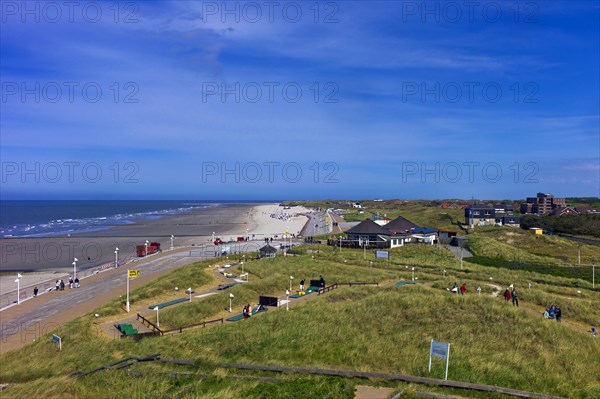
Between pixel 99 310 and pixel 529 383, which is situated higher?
pixel 529 383

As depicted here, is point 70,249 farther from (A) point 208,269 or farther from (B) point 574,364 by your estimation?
Result: (B) point 574,364

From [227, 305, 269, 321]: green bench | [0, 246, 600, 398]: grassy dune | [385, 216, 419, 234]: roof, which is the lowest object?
[227, 305, 269, 321]: green bench

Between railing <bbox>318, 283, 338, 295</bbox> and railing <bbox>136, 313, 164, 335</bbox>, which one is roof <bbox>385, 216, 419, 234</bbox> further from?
railing <bbox>136, 313, 164, 335</bbox>

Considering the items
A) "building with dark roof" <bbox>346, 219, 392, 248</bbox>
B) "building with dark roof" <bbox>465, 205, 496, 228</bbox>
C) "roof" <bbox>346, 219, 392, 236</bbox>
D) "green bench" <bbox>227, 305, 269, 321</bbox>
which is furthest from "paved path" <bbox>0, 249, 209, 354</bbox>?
"building with dark roof" <bbox>465, 205, 496, 228</bbox>

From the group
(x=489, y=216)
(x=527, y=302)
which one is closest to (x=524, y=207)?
(x=489, y=216)

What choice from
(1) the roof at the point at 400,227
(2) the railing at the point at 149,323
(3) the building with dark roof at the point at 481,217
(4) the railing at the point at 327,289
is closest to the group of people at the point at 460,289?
(4) the railing at the point at 327,289

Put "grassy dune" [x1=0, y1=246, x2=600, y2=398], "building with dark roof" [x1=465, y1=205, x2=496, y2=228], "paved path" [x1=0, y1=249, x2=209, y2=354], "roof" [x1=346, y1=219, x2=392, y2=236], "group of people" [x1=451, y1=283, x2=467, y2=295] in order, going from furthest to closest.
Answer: "building with dark roof" [x1=465, y1=205, x2=496, y2=228], "roof" [x1=346, y1=219, x2=392, y2=236], "group of people" [x1=451, y1=283, x2=467, y2=295], "paved path" [x1=0, y1=249, x2=209, y2=354], "grassy dune" [x1=0, y1=246, x2=600, y2=398]

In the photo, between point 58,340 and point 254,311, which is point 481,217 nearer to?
point 254,311

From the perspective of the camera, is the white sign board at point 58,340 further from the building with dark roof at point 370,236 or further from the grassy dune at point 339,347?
the building with dark roof at point 370,236

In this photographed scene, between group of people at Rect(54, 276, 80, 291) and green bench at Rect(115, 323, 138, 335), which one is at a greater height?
green bench at Rect(115, 323, 138, 335)
